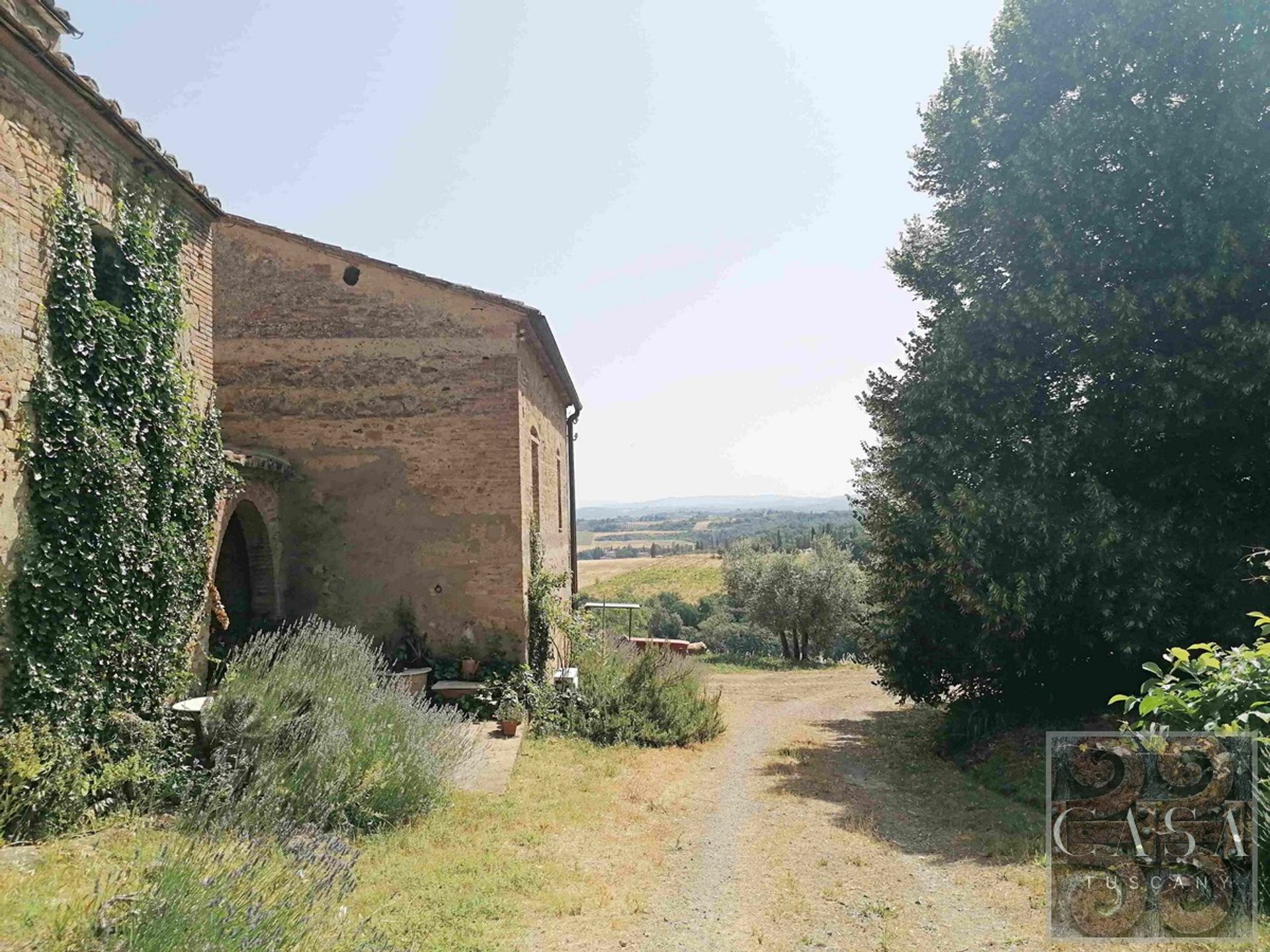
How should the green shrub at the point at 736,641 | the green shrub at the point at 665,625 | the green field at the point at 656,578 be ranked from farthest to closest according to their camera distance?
the green field at the point at 656,578 < the green shrub at the point at 665,625 < the green shrub at the point at 736,641

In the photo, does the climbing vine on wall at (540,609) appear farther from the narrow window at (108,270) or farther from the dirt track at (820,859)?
the narrow window at (108,270)

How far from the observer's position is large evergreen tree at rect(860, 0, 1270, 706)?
8656mm

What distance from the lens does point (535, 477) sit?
13.4m

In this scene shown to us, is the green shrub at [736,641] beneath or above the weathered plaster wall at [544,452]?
beneath

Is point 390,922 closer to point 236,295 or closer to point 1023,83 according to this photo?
point 236,295

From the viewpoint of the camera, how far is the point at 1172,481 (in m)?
9.45

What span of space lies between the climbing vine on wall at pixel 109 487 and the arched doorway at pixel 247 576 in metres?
3.03

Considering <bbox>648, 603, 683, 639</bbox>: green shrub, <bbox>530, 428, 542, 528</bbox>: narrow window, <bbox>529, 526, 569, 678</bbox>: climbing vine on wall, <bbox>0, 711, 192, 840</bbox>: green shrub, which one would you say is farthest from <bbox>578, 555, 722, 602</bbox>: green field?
<bbox>0, 711, 192, 840</bbox>: green shrub

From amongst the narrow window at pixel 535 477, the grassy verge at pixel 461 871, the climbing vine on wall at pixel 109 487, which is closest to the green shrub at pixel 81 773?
the climbing vine on wall at pixel 109 487

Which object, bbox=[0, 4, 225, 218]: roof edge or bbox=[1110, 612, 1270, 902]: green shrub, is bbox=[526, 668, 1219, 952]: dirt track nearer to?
bbox=[1110, 612, 1270, 902]: green shrub

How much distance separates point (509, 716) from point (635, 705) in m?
2.10

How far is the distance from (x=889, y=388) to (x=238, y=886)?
11.0 meters

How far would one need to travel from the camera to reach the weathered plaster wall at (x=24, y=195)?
558 cm

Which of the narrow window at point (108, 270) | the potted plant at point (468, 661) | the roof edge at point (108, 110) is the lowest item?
the potted plant at point (468, 661)
